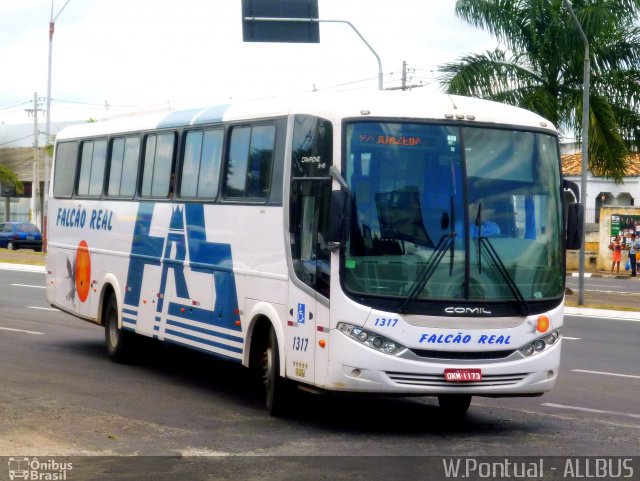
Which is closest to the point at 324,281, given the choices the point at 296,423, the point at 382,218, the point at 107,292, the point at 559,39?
the point at 382,218

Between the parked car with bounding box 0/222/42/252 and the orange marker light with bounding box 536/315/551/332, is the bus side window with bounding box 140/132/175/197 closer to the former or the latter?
the orange marker light with bounding box 536/315/551/332

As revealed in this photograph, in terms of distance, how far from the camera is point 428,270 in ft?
34.1

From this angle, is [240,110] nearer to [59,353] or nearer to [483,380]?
[483,380]

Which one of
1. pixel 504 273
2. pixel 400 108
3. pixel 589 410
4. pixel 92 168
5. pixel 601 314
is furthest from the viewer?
pixel 601 314

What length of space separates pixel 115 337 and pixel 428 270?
6.59 m

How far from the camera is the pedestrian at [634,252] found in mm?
45284

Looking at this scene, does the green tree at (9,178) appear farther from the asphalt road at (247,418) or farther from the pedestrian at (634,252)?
the asphalt road at (247,418)

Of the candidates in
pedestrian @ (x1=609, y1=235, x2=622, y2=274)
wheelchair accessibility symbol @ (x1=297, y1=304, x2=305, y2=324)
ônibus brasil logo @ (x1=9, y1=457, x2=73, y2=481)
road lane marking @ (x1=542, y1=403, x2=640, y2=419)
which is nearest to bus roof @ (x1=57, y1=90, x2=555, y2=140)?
wheelchair accessibility symbol @ (x1=297, y1=304, x2=305, y2=324)

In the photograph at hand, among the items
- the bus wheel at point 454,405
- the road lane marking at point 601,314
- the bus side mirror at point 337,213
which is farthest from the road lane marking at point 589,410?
the road lane marking at point 601,314

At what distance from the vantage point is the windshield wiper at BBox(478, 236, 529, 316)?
10586 millimetres

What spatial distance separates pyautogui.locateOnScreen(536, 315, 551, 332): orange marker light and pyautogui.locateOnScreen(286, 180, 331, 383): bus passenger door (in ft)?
6.17

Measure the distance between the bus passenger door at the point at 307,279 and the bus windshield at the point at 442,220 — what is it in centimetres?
36

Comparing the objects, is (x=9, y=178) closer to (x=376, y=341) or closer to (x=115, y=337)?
(x=115, y=337)

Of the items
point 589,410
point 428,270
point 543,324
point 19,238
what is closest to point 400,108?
point 428,270
